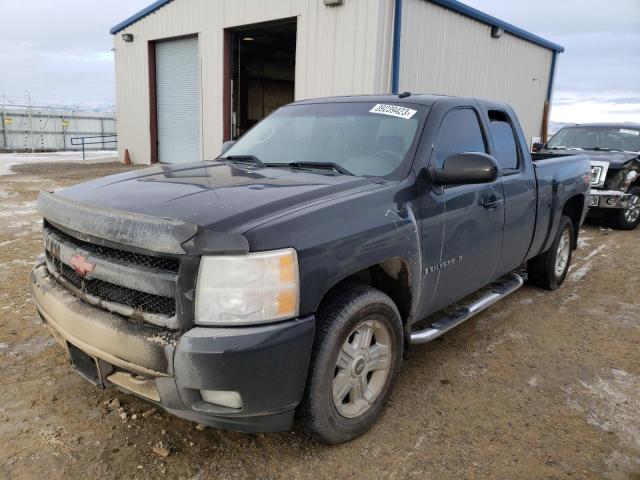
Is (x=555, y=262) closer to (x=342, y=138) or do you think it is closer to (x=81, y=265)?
(x=342, y=138)

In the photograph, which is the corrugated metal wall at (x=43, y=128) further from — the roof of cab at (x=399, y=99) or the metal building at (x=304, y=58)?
the roof of cab at (x=399, y=99)

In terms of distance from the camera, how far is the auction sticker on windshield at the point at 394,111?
3389mm

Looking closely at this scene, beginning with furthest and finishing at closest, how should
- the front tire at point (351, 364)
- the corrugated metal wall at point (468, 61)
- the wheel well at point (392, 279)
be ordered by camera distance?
the corrugated metal wall at point (468, 61), the wheel well at point (392, 279), the front tire at point (351, 364)

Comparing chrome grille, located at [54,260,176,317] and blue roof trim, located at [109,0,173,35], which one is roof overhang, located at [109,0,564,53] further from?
chrome grille, located at [54,260,176,317]

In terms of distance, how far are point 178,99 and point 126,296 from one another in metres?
14.9

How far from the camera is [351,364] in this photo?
2.64m

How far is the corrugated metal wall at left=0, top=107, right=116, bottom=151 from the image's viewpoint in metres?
27.6

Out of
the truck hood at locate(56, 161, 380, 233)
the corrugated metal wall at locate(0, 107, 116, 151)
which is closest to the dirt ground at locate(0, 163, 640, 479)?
the truck hood at locate(56, 161, 380, 233)

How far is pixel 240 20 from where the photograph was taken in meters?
13.0

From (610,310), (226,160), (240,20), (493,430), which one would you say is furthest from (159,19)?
(493,430)

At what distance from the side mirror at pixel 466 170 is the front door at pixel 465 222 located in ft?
0.46

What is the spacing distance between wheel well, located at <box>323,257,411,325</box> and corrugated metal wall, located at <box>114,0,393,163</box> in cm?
824

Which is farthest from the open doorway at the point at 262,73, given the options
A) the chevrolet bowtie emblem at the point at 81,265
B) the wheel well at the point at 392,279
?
the chevrolet bowtie emblem at the point at 81,265

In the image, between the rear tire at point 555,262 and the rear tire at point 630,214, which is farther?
the rear tire at point 630,214
